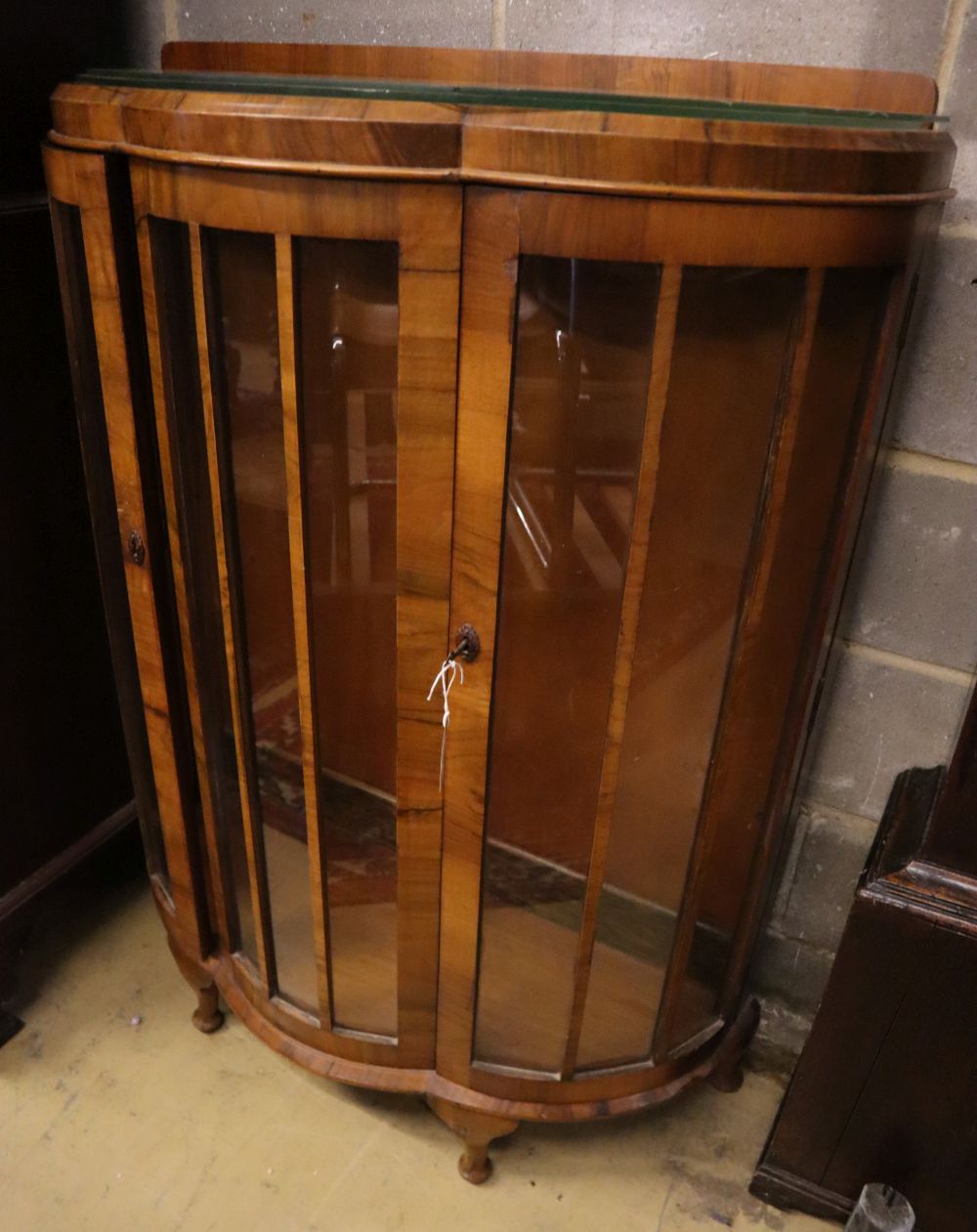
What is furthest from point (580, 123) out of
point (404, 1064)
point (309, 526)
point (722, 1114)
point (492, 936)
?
point (722, 1114)

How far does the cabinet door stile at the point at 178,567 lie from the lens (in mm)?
833

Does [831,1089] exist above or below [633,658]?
below

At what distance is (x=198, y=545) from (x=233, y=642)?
101 mm

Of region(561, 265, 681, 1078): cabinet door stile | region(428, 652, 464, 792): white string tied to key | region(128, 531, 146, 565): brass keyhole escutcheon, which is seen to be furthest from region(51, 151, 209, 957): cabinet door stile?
region(561, 265, 681, 1078): cabinet door stile

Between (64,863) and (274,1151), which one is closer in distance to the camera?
(274,1151)

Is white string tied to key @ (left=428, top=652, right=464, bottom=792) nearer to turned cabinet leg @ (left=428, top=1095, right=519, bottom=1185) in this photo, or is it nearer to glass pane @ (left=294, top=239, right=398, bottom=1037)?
glass pane @ (left=294, top=239, right=398, bottom=1037)

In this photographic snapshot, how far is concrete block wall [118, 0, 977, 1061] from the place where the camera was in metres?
0.93

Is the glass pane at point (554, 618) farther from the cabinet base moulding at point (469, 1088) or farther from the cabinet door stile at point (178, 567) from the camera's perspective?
the cabinet door stile at point (178, 567)

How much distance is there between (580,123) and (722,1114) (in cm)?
122

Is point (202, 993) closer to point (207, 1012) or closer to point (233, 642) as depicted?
point (207, 1012)

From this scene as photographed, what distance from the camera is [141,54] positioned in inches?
48.8

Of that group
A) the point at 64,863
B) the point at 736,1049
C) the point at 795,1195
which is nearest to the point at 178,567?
the point at 64,863

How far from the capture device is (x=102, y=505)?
1044 mm

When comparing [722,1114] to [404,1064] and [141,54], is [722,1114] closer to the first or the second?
[404,1064]
